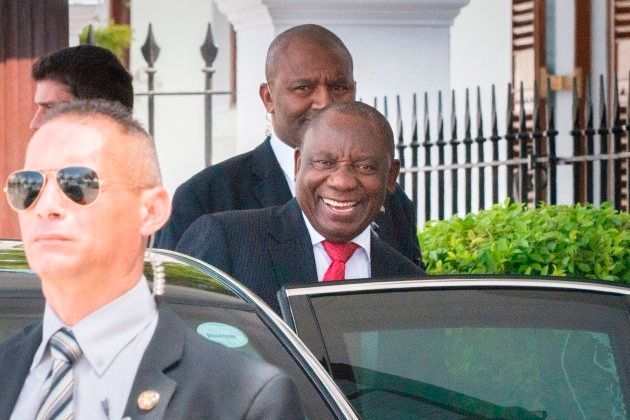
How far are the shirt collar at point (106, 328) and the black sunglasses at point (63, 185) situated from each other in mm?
145

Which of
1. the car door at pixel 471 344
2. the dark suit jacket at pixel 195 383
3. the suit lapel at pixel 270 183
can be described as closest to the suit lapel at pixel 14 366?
the dark suit jacket at pixel 195 383

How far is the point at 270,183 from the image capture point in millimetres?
4820

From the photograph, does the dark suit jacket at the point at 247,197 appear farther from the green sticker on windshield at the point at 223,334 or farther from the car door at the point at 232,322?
the green sticker on windshield at the point at 223,334

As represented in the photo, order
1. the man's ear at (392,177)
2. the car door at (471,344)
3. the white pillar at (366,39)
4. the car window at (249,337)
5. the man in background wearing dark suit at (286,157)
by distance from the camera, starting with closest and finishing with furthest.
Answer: the car window at (249,337), the car door at (471,344), the man's ear at (392,177), the man in background wearing dark suit at (286,157), the white pillar at (366,39)

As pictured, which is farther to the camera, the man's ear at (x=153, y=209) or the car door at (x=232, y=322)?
the car door at (x=232, y=322)

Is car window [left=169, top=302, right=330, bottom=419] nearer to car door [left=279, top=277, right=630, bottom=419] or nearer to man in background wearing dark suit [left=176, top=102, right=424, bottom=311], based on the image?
car door [left=279, top=277, right=630, bottom=419]

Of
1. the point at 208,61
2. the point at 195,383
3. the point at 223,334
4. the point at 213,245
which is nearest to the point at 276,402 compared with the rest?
the point at 195,383

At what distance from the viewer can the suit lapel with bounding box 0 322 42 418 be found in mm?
2270

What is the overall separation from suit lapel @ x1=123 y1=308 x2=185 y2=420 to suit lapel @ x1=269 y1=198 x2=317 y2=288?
1.79 metres

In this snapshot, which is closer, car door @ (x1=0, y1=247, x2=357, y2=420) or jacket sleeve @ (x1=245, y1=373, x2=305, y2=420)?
jacket sleeve @ (x1=245, y1=373, x2=305, y2=420)

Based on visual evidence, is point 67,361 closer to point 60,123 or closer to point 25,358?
point 25,358

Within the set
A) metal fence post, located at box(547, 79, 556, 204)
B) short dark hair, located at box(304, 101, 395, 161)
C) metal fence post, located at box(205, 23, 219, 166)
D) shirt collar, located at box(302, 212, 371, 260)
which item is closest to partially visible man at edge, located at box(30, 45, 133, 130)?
short dark hair, located at box(304, 101, 395, 161)

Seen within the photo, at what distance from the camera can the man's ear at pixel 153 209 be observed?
2303 millimetres

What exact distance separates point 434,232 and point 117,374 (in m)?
4.60
